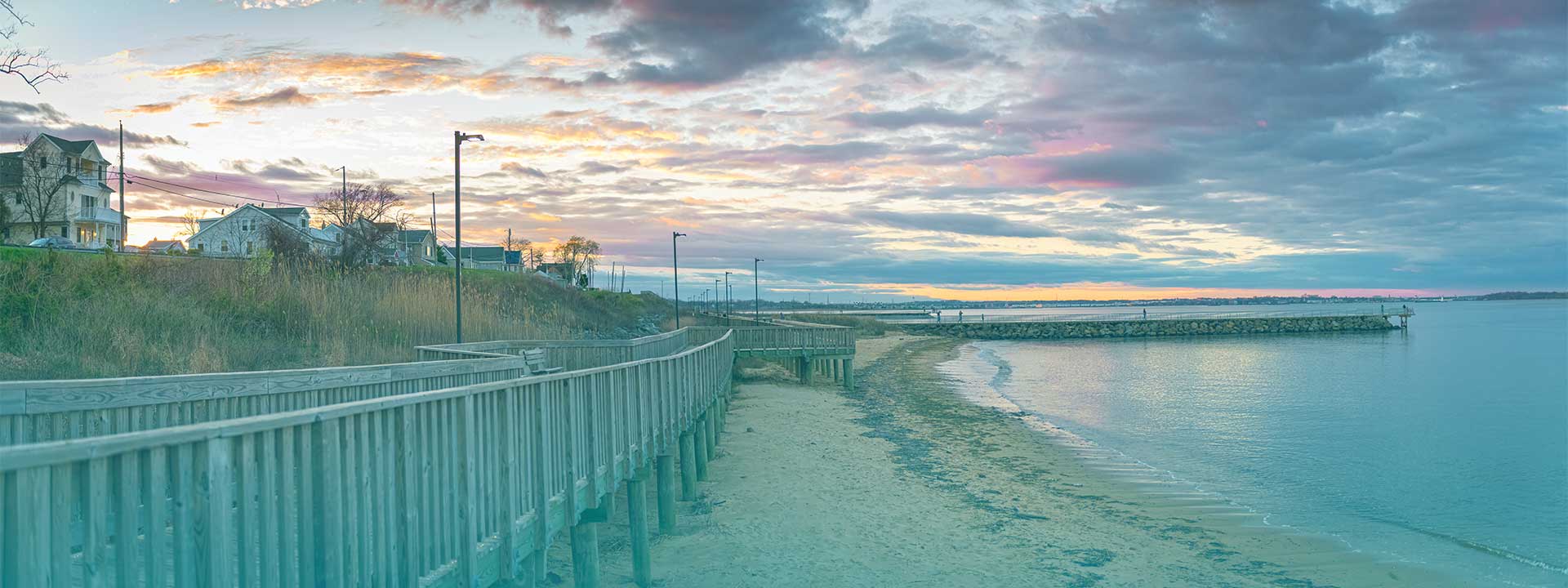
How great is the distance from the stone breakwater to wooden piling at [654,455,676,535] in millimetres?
79440

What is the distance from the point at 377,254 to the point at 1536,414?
61.3m

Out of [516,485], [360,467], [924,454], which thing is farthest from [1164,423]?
[360,467]

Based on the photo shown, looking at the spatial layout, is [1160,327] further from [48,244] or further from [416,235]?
[48,244]

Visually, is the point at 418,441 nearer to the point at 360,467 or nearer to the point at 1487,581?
the point at 360,467

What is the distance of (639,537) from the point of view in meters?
9.41

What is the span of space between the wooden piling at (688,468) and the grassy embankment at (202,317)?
306 inches

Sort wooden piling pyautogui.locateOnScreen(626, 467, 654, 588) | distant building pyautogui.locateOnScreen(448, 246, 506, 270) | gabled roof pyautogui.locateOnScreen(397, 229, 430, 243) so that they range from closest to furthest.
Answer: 1. wooden piling pyautogui.locateOnScreen(626, 467, 654, 588)
2. gabled roof pyautogui.locateOnScreen(397, 229, 430, 243)
3. distant building pyautogui.locateOnScreen(448, 246, 506, 270)

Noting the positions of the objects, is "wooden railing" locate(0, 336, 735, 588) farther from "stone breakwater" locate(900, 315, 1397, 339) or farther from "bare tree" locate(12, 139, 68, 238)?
"stone breakwater" locate(900, 315, 1397, 339)

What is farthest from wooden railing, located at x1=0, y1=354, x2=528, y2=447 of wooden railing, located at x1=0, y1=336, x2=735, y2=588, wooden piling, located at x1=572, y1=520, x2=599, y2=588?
wooden piling, located at x1=572, y1=520, x2=599, y2=588

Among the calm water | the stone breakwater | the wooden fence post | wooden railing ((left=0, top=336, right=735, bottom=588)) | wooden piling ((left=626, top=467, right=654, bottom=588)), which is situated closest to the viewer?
wooden railing ((left=0, top=336, right=735, bottom=588))

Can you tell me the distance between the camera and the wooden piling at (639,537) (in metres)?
9.30

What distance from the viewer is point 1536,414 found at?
31125 mm

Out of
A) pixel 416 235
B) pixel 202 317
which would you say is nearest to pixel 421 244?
pixel 416 235

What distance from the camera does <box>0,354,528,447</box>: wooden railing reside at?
6.03 meters
